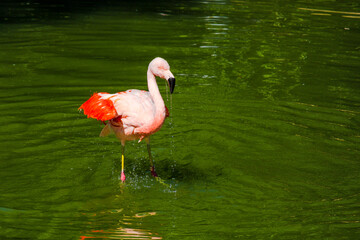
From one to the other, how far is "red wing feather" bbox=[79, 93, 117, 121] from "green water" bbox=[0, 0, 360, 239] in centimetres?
79

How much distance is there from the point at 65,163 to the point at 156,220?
189 centimetres

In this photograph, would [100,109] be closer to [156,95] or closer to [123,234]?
[156,95]

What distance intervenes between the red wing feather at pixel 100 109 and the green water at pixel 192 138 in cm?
79

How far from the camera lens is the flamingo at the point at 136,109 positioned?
598 cm

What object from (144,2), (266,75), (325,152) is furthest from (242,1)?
(325,152)

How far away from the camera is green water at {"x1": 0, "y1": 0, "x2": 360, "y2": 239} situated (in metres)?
5.50

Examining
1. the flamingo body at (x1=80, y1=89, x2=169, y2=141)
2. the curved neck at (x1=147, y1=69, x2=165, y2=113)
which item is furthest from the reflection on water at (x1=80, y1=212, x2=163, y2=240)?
the curved neck at (x1=147, y1=69, x2=165, y2=113)

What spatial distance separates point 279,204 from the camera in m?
5.82

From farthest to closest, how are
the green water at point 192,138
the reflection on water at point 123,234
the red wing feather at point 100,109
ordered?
1. the red wing feather at point 100,109
2. the green water at point 192,138
3. the reflection on water at point 123,234

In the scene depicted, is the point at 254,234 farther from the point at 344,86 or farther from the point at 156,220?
the point at 344,86

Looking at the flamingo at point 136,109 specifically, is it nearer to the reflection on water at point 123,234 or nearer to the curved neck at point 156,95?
the curved neck at point 156,95

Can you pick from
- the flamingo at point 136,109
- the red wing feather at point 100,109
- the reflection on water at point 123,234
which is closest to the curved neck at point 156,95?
the flamingo at point 136,109

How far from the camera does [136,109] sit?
6133 mm

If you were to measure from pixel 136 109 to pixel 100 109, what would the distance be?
0.42 m
